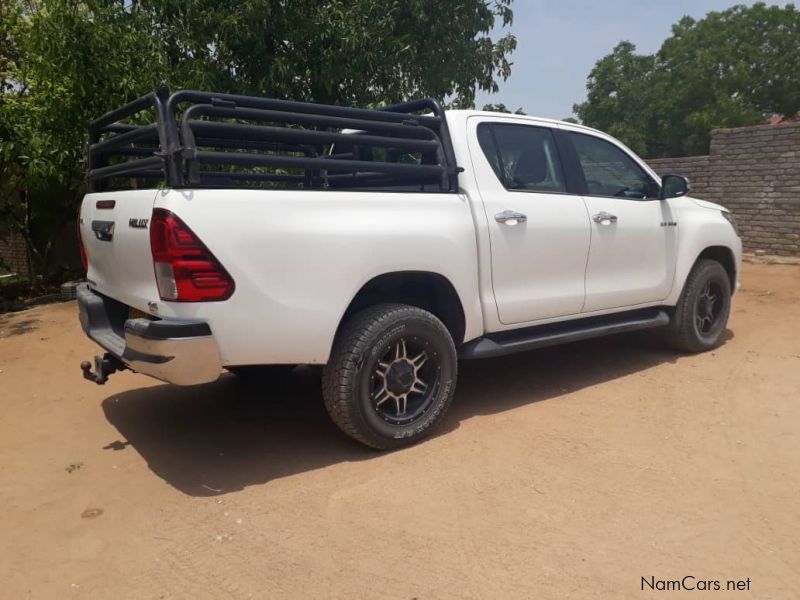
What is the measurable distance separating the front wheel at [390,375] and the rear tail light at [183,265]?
0.76 metres

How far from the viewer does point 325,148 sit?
5.16 meters

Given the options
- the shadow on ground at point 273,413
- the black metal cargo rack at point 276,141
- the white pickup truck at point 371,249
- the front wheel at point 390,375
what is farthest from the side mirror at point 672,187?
the front wheel at point 390,375

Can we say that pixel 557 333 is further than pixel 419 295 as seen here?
Yes

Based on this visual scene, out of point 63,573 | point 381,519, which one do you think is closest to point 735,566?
point 381,519

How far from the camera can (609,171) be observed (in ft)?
16.3

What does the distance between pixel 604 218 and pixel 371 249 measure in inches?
79.2

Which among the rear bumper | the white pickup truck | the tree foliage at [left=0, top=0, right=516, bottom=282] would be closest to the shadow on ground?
the white pickup truck

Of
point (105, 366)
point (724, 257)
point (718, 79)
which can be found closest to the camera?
point (105, 366)

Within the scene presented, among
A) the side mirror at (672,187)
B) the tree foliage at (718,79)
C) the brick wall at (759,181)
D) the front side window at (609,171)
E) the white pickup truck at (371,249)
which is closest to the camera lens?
the white pickup truck at (371,249)

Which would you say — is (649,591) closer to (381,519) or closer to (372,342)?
(381,519)

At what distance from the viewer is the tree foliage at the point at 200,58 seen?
288 inches

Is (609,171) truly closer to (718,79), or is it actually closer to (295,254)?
(295,254)

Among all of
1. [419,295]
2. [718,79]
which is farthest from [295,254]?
[718,79]

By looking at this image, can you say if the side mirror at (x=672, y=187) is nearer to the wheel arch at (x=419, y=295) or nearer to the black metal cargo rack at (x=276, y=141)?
the black metal cargo rack at (x=276, y=141)
